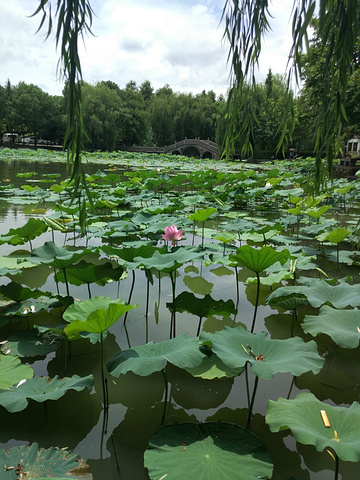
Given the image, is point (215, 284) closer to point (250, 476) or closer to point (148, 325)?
point (148, 325)

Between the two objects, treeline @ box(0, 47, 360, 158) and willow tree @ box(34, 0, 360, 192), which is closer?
willow tree @ box(34, 0, 360, 192)

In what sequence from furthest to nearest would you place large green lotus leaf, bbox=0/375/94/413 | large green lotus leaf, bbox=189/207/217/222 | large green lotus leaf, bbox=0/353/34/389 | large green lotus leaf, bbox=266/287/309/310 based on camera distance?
large green lotus leaf, bbox=189/207/217/222, large green lotus leaf, bbox=266/287/309/310, large green lotus leaf, bbox=0/353/34/389, large green lotus leaf, bbox=0/375/94/413

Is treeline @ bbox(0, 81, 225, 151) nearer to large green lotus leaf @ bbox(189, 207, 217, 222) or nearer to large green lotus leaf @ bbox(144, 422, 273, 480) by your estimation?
large green lotus leaf @ bbox(189, 207, 217, 222)

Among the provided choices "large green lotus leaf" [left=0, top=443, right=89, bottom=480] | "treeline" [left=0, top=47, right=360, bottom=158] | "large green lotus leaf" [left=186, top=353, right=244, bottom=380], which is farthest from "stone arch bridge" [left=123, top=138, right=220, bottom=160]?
"large green lotus leaf" [left=0, top=443, right=89, bottom=480]

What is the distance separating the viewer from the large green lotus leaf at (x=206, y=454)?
2.45 ft

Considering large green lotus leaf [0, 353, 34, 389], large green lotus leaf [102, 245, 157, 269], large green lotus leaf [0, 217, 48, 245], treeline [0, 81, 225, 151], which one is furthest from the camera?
treeline [0, 81, 225, 151]

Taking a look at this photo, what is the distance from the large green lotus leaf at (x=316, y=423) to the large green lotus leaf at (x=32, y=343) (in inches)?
31.6

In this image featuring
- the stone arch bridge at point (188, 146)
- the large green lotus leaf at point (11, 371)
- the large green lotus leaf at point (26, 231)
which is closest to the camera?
the large green lotus leaf at point (11, 371)

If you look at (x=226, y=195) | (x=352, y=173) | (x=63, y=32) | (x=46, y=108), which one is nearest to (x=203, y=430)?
(x=63, y=32)

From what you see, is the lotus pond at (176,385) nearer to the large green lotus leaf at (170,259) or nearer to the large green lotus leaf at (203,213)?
the large green lotus leaf at (170,259)

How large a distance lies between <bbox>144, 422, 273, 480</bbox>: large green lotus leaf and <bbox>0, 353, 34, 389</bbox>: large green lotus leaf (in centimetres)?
44

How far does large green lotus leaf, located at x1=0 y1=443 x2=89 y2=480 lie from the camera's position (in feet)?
2.44

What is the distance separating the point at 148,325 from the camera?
5.27 feet

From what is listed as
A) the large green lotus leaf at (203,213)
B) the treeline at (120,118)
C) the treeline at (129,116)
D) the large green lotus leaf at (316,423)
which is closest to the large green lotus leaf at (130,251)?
the large green lotus leaf at (203,213)
